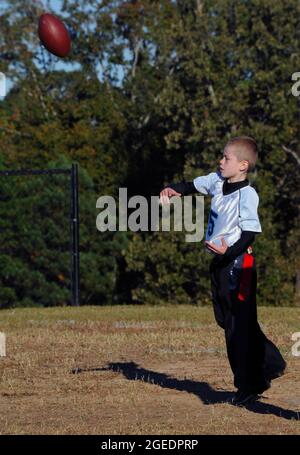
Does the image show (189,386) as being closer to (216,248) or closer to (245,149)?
(216,248)

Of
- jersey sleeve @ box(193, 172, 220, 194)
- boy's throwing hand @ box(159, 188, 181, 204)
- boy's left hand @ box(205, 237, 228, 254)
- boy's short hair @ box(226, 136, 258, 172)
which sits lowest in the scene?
boy's left hand @ box(205, 237, 228, 254)

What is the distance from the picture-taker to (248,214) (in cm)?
696

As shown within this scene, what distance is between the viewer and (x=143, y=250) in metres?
30.5

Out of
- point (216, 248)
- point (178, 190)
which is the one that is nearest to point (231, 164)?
point (178, 190)

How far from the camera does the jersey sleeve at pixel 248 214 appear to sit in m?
6.93

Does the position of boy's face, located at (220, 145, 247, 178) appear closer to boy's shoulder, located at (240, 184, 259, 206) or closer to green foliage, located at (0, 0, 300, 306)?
boy's shoulder, located at (240, 184, 259, 206)

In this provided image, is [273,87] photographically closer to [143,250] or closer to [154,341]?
[143,250]

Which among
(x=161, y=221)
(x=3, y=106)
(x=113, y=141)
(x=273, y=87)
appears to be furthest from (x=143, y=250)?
(x=3, y=106)

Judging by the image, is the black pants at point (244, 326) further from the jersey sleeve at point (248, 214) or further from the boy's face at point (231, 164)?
the boy's face at point (231, 164)

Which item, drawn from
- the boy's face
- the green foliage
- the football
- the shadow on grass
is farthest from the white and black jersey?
the green foliage

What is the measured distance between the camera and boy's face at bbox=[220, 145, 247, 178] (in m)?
7.11

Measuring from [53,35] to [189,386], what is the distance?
21.1 ft

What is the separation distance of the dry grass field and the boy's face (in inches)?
63.9

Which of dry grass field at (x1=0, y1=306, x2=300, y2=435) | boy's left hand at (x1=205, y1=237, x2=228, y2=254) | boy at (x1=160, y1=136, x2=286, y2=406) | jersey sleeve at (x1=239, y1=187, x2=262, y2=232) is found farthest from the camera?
boy at (x1=160, y1=136, x2=286, y2=406)
